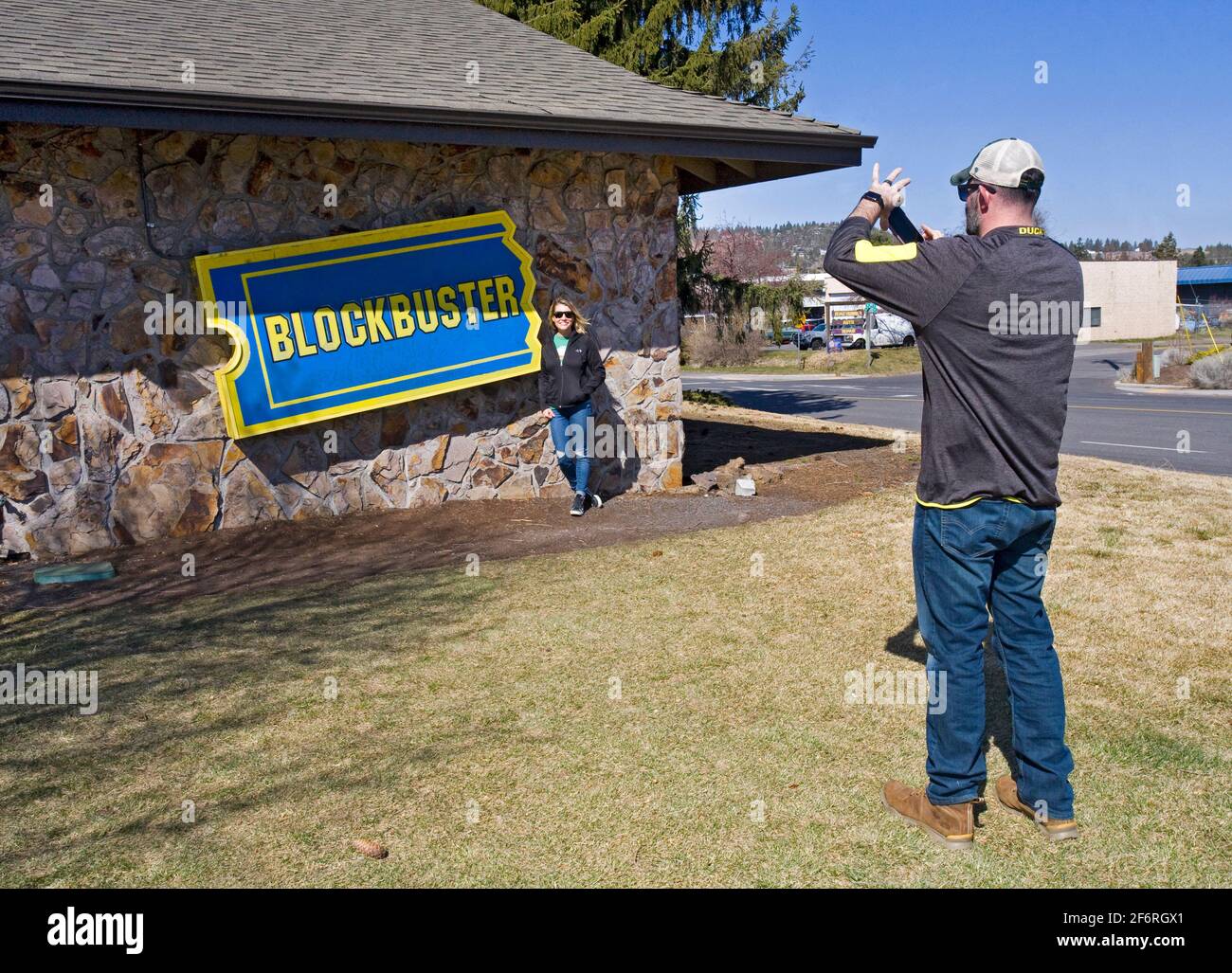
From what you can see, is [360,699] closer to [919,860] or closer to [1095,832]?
[919,860]

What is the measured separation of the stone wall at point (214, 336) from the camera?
27.3 ft

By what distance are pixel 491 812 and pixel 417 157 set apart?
7.00 meters

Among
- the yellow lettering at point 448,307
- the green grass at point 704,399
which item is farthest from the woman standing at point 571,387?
the green grass at point 704,399

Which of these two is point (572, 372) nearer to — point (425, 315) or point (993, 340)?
point (425, 315)

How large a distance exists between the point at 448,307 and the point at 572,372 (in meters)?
1.27

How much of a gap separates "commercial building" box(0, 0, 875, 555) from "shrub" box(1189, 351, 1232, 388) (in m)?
17.3

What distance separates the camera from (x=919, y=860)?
381cm

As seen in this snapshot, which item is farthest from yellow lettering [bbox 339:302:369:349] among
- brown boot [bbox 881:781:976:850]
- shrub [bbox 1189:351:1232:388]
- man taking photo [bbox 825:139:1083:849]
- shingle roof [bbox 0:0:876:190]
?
shrub [bbox 1189:351:1232:388]

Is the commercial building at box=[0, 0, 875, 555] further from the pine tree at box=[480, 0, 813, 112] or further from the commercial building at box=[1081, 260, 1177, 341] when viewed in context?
the commercial building at box=[1081, 260, 1177, 341]

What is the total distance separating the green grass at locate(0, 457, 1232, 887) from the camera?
12.7 feet

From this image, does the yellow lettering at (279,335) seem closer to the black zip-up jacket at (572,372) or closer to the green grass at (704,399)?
the black zip-up jacket at (572,372)

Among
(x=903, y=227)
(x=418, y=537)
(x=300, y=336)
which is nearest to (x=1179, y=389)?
(x=418, y=537)

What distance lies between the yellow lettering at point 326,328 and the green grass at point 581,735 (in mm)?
2529
